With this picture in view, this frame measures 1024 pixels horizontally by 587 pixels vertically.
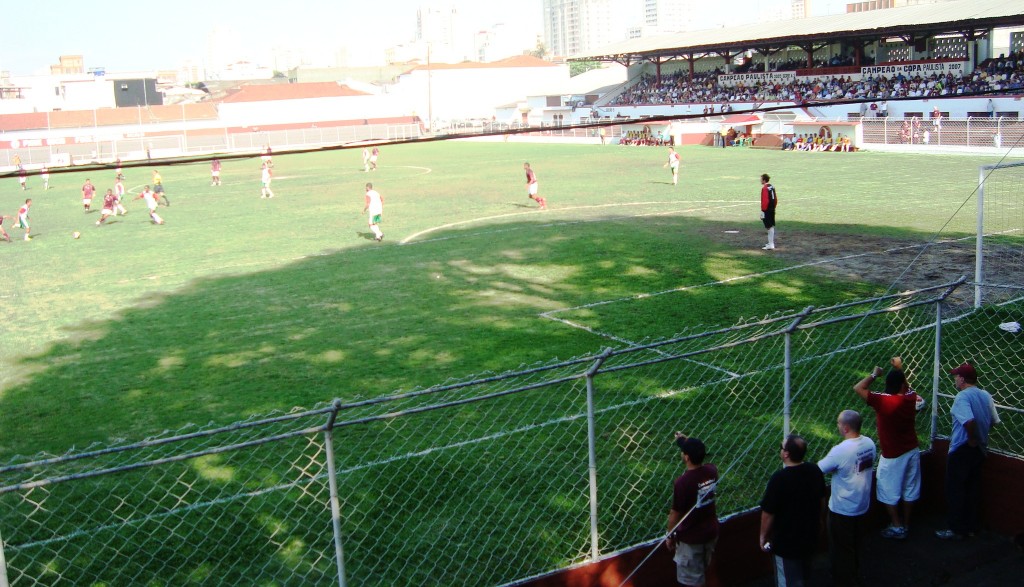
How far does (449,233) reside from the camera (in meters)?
26.9

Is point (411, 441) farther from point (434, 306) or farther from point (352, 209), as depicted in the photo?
point (352, 209)

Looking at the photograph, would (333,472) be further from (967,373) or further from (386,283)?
(386,283)

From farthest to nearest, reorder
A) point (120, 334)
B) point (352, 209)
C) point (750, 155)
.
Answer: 1. point (750, 155)
2. point (352, 209)
3. point (120, 334)

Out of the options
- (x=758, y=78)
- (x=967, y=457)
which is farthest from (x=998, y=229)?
(x=758, y=78)

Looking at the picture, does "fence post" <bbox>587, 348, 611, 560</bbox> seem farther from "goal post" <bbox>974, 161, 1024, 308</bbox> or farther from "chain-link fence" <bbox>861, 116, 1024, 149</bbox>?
"chain-link fence" <bbox>861, 116, 1024, 149</bbox>

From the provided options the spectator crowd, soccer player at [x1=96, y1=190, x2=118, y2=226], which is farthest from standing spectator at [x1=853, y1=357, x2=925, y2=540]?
the spectator crowd

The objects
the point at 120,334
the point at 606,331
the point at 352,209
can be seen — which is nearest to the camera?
the point at 606,331

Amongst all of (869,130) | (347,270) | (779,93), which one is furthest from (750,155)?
(347,270)

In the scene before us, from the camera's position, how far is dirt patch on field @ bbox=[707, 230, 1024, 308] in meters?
18.0

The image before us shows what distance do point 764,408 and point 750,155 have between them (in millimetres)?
40733

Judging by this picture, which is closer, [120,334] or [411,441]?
[411,441]

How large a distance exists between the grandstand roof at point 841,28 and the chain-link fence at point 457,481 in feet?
156

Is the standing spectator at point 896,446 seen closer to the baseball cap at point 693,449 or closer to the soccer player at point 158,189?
the baseball cap at point 693,449

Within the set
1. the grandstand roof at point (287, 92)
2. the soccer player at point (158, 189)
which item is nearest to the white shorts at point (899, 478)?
the soccer player at point (158, 189)
